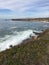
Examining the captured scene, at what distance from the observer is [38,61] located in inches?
451

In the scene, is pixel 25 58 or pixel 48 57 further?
pixel 48 57

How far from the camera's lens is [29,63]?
11070mm

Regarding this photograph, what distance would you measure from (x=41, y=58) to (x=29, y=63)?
1254 mm

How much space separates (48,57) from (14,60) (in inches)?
98.6

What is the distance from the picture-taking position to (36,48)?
1397 centimetres

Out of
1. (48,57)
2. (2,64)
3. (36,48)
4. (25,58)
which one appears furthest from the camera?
(36,48)

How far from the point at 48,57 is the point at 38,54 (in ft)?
2.30

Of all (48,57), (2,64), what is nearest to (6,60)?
(2,64)

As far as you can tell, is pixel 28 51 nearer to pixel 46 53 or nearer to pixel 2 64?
pixel 46 53

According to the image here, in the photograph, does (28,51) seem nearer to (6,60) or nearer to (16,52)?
(16,52)

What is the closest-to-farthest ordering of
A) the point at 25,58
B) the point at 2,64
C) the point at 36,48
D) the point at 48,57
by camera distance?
the point at 2,64 < the point at 25,58 < the point at 48,57 < the point at 36,48

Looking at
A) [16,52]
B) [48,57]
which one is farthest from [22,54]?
[48,57]

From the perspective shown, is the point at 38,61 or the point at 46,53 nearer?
the point at 38,61

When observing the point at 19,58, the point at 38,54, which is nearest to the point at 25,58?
the point at 19,58
